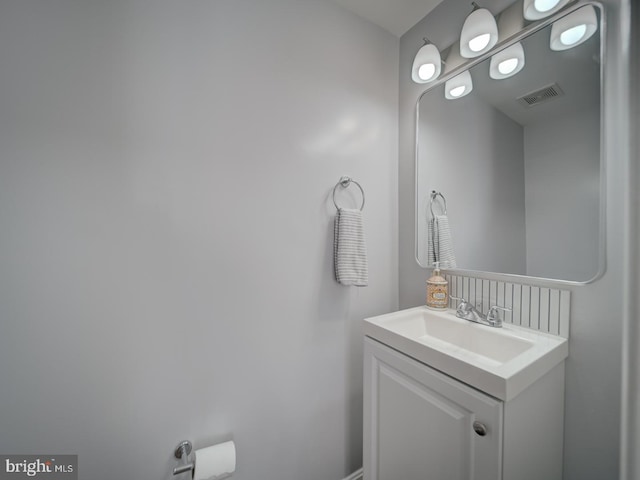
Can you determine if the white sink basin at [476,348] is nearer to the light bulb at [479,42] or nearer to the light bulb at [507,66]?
the light bulb at [507,66]

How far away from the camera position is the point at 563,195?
0.86 meters

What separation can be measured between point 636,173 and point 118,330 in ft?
5.63

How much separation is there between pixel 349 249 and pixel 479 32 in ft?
3.50

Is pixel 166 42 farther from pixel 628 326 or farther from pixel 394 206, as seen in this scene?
pixel 628 326

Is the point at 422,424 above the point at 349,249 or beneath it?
beneath

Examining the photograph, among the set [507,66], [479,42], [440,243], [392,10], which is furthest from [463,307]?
[392,10]

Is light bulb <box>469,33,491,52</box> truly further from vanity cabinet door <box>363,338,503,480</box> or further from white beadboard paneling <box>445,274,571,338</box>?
vanity cabinet door <box>363,338,503,480</box>

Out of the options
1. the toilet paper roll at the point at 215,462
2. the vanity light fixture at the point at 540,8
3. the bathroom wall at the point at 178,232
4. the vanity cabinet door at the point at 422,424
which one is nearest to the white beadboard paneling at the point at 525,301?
the vanity cabinet door at the point at 422,424

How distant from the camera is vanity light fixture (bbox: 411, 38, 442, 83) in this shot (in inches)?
47.1

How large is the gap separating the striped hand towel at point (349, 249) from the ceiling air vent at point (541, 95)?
2.62 feet

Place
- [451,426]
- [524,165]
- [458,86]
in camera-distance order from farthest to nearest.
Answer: [458,86] < [524,165] < [451,426]

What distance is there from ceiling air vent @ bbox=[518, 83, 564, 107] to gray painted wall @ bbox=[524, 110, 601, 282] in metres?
0.08

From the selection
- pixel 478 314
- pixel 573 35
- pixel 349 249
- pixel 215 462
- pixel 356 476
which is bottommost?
pixel 356 476

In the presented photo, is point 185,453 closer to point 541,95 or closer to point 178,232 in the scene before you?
point 178,232
